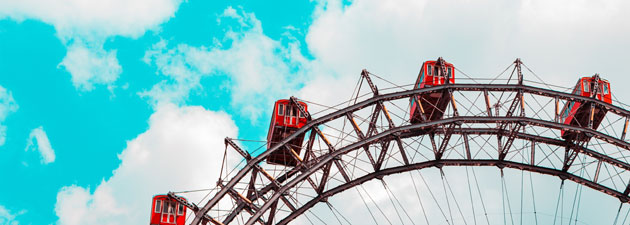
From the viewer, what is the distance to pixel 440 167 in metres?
44.0

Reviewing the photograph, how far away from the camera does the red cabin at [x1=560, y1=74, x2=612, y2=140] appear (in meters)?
45.8

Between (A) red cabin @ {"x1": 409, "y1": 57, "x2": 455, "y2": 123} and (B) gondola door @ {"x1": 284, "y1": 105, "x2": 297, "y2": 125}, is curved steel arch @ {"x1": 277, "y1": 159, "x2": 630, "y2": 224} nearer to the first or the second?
(A) red cabin @ {"x1": 409, "y1": 57, "x2": 455, "y2": 123}

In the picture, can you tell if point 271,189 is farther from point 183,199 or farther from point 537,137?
point 537,137

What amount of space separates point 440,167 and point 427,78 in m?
4.64

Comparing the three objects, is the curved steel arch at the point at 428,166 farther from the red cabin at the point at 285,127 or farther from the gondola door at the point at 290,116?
the gondola door at the point at 290,116

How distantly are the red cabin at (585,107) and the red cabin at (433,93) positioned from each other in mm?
7143

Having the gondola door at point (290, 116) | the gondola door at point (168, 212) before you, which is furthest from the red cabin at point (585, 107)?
the gondola door at point (168, 212)

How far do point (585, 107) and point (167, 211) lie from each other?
22626 mm

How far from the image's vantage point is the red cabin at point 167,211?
140ft

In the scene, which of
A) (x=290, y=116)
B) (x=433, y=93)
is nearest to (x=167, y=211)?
(x=290, y=116)

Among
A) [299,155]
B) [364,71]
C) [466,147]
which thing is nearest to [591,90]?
[466,147]

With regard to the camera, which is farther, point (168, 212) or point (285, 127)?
point (285, 127)

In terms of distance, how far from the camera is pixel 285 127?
43.1 m

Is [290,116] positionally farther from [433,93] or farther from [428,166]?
[428,166]
